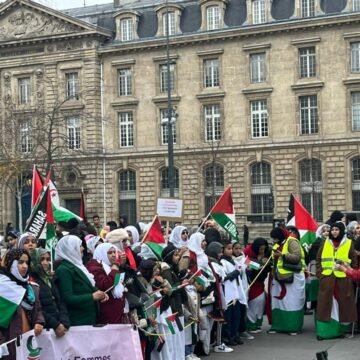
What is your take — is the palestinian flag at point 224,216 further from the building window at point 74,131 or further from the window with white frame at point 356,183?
the building window at point 74,131

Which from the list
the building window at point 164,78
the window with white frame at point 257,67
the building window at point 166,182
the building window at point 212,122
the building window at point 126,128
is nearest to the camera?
the window with white frame at point 257,67

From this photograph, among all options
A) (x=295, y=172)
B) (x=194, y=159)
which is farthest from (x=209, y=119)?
(x=295, y=172)

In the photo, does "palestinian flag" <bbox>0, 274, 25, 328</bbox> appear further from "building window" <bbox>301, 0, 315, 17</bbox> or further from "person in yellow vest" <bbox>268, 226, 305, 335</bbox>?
"building window" <bbox>301, 0, 315, 17</bbox>

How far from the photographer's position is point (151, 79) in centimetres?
4838

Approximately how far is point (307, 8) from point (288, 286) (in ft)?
110

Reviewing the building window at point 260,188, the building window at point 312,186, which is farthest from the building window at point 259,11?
the building window at point 312,186

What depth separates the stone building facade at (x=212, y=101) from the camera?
44188 mm

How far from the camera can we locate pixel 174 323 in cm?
1049

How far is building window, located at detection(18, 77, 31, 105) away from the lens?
168ft

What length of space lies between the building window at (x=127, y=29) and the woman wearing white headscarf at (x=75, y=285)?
1648 inches

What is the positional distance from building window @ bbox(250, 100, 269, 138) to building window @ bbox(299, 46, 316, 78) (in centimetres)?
278

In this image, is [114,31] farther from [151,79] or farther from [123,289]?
[123,289]

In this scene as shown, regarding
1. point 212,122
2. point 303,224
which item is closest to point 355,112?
point 212,122

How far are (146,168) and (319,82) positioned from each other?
37.3 feet
